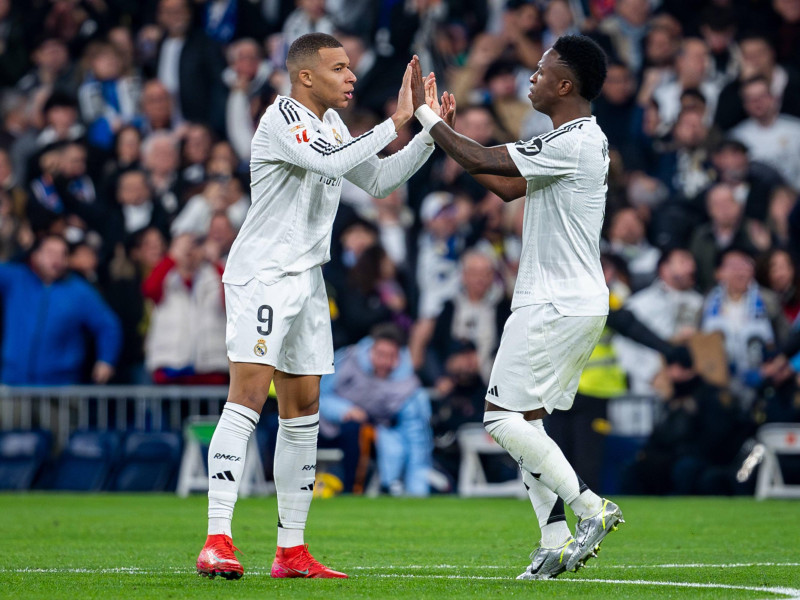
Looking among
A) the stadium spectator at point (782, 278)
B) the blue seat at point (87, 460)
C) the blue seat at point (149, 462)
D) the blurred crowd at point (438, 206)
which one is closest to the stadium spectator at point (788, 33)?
the blurred crowd at point (438, 206)

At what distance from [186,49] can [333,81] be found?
10.7m

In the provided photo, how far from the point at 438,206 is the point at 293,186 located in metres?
8.39

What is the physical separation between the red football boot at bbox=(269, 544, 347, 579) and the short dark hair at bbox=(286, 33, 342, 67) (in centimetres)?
229

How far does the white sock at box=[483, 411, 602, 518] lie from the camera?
6.24 m

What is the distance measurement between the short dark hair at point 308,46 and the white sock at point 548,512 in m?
2.03

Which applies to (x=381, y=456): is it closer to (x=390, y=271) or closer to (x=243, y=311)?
(x=390, y=271)

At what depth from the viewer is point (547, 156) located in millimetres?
6301

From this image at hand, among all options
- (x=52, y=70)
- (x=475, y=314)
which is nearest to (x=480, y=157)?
(x=475, y=314)

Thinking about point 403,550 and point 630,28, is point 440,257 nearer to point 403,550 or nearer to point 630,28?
point 630,28

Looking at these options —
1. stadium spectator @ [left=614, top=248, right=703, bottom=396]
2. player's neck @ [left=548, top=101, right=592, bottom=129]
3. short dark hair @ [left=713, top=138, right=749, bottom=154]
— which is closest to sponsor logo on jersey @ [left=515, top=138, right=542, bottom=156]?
player's neck @ [left=548, top=101, right=592, bottom=129]

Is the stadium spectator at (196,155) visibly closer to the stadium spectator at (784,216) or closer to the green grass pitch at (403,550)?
the green grass pitch at (403,550)

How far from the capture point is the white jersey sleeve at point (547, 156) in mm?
6281

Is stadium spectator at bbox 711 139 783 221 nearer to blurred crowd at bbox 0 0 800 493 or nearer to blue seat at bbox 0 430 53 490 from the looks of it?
blurred crowd at bbox 0 0 800 493

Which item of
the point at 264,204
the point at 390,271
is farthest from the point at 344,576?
the point at 390,271
